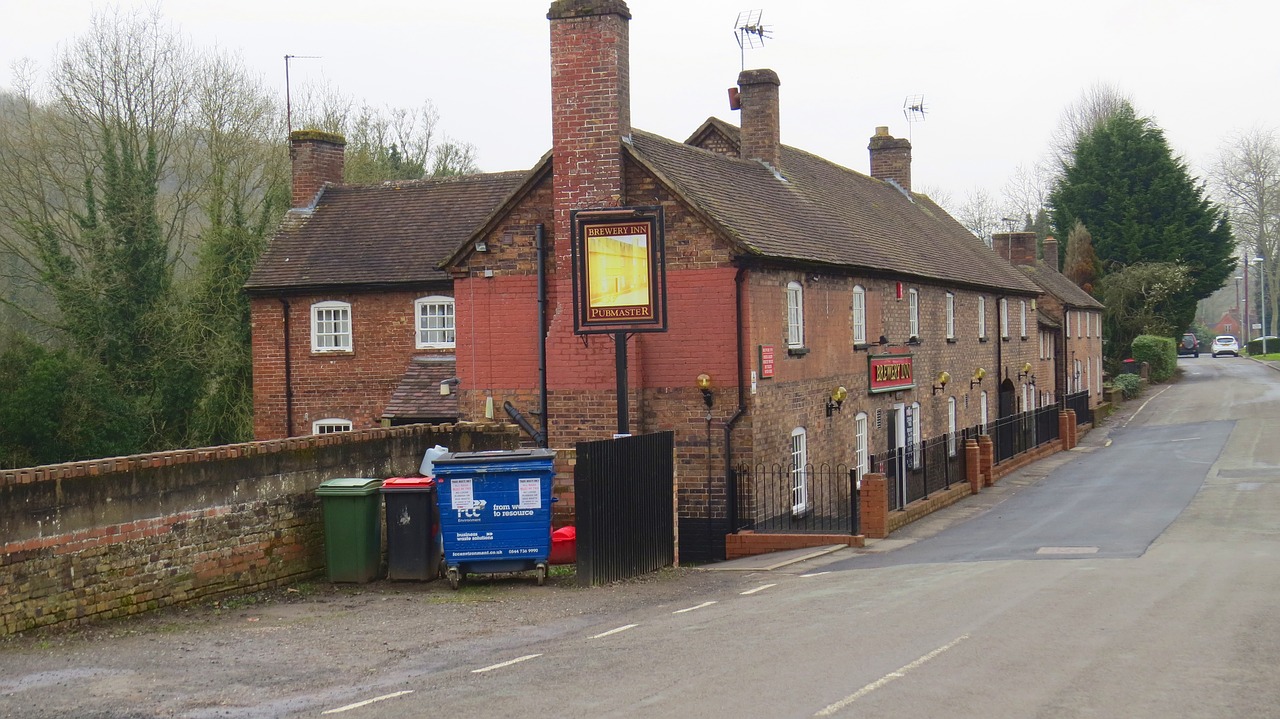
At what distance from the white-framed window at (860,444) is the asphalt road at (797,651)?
22.4ft

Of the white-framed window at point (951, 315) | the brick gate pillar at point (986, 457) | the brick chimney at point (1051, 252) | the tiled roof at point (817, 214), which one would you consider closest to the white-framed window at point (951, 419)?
the white-framed window at point (951, 315)

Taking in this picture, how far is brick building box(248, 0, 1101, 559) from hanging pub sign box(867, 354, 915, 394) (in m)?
0.07

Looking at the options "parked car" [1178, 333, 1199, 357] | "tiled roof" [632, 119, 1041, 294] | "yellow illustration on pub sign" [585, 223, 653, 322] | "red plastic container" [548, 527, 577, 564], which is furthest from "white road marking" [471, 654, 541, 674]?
A: "parked car" [1178, 333, 1199, 357]

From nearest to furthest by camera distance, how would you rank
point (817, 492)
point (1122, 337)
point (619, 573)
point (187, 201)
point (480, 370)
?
point (619, 573) → point (480, 370) → point (817, 492) → point (187, 201) → point (1122, 337)

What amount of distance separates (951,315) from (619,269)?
15677 mm

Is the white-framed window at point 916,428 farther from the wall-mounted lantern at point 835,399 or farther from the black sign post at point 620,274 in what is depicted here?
the black sign post at point 620,274

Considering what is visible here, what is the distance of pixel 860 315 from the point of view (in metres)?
24.0

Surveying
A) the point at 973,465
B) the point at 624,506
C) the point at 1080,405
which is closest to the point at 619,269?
the point at 624,506

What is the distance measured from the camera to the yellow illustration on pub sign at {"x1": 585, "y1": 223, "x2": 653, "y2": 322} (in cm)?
1712

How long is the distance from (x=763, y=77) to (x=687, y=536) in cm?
1057

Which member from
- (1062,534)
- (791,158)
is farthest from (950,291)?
(1062,534)

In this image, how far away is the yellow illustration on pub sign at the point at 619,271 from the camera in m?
17.1

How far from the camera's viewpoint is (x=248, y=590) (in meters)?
13.0

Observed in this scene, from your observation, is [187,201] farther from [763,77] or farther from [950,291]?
[950,291]
